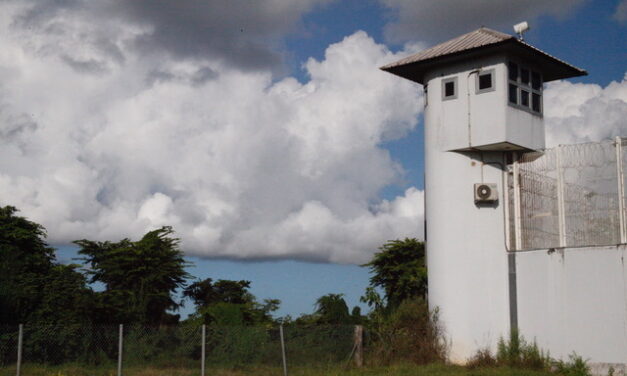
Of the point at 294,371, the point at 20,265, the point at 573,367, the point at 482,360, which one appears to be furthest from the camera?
the point at 20,265

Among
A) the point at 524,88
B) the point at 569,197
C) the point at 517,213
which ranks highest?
the point at 524,88

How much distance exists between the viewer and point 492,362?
72.5 feet

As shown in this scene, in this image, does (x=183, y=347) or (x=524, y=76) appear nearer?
(x=524, y=76)

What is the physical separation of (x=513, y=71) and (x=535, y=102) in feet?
5.34

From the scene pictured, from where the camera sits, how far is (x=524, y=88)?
78.1ft

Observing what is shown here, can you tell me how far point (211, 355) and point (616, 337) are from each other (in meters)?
12.4

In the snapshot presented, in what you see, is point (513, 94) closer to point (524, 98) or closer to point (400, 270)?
point (524, 98)

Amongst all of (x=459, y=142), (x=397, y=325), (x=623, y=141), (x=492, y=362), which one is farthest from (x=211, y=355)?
(x=623, y=141)

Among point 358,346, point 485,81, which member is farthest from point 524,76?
point 358,346

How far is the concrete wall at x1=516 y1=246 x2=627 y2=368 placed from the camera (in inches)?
780

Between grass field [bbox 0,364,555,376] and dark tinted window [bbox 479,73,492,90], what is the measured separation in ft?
28.6

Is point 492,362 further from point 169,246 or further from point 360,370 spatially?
point 169,246

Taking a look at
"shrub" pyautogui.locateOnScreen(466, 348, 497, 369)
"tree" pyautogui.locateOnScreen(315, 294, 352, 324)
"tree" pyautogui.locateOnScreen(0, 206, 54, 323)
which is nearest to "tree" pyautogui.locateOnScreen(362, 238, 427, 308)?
"tree" pyautogui.locateOnScreen(315, 294, 352, 324)

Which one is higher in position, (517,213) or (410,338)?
(517,213)
